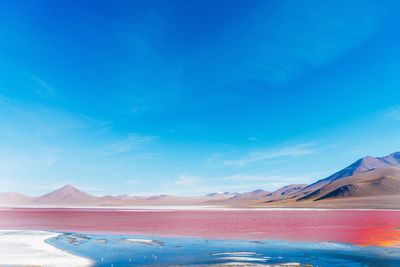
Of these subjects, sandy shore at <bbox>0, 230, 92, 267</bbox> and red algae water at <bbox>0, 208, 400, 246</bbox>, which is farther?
red algae water at <bbox>0, 208, 400, 246</bbox>

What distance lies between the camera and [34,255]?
26.1m

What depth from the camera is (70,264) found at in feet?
74.8

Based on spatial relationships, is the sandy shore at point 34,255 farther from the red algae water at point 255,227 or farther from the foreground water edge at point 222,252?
the red algae water at point 255,227

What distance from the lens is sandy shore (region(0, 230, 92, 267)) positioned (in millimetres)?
23156

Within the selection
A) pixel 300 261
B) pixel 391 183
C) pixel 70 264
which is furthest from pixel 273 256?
pixel 391 183

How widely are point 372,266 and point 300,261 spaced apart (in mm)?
4052

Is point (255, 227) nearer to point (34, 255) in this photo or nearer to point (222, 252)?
point (222, 252)

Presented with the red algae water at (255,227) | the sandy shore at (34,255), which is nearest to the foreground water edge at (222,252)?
the sandy shore at (34,255)

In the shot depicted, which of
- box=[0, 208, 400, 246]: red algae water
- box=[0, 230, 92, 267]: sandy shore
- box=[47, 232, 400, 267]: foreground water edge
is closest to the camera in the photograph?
box=[47, 232, 400, 267]: foreground water edge

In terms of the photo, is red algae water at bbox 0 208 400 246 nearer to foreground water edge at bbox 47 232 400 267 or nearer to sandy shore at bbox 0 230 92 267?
foreground water edge at bbox 47 232 400 267

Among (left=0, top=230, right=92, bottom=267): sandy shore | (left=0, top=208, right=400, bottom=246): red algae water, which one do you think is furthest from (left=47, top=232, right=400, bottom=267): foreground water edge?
(left=0, top=208, right=400, bottom=246): red algae water

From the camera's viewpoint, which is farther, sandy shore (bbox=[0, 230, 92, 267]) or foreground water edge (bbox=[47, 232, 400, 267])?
sandy shore (bbox=[0, 230, 92, 267])

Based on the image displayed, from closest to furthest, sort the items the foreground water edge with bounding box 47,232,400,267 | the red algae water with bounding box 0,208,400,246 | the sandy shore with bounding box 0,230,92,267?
1. the foreground water edge with bounding box 47,232,400,267
2. the sandy shore with bounding box 0,230,92,267
3. the red algae water with bounding box 0,208,400,246

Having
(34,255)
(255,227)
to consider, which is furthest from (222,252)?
(255,227)
